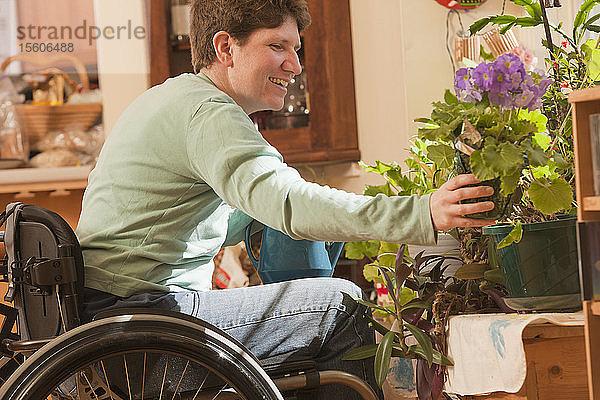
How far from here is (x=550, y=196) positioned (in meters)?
1.18

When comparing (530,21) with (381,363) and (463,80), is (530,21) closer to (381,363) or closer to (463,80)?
(463,80)

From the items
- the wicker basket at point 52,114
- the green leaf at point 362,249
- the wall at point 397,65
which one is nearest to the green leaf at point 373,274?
the green leaf at point 362,249

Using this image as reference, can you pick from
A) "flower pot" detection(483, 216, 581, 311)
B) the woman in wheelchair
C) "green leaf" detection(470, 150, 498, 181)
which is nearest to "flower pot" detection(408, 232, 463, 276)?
"flower pot" detection(483, 216, 581, 311)

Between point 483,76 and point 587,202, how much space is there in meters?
0.24

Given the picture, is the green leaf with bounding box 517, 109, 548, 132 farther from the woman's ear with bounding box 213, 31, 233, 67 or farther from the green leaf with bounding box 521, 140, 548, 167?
the woman's ear with bounding box 213, 31, 233, 67

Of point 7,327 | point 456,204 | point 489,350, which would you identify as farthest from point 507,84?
point 7,327

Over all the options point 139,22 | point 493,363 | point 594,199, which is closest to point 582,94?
point 594,199

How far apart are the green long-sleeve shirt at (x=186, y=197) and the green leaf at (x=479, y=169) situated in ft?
0.28

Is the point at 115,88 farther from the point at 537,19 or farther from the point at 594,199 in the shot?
the point at 594,199

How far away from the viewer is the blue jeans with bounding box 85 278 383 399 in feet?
3.97

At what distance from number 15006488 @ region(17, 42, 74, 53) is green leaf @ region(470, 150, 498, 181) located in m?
2.36

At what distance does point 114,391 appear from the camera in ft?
3.76

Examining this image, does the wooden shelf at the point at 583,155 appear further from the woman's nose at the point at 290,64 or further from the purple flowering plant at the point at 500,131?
the woman's nose at the point at 290,64

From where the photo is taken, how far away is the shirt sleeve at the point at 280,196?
1.04 m
